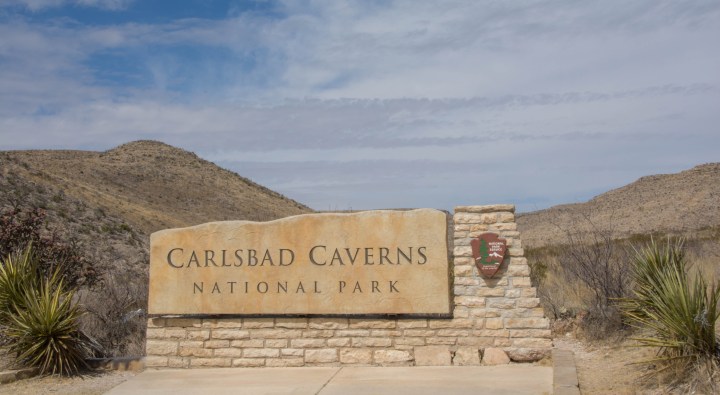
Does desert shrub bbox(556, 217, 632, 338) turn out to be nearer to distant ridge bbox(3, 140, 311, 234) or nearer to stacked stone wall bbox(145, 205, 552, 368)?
stacked stone wall bbox(145, 205, 552, 368)

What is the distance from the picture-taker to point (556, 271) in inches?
730

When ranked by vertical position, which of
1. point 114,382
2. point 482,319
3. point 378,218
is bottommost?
point 114,382

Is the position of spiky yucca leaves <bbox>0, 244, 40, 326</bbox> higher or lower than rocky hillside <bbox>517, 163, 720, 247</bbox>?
lower

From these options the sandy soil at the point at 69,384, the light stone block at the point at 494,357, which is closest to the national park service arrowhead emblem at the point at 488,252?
the light stone block at the point at 494,357

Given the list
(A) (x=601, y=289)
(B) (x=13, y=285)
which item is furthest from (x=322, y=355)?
(A) (x=601, y=289)

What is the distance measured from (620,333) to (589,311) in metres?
1.09

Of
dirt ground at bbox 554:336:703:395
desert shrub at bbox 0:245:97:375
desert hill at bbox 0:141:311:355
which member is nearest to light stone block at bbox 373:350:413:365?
dirt ground at bbox 554:336:703:395

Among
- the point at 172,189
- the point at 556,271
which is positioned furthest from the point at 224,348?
the point at 172,189

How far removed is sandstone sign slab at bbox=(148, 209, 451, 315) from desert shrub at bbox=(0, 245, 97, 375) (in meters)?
1.21

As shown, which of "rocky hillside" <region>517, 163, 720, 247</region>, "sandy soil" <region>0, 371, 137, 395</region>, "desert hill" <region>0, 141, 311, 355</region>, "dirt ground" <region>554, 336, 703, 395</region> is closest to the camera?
"dirt ground" <region>554, 336, 703, 395</region>

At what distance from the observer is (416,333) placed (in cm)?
1085

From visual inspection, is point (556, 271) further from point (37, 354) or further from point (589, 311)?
point (37, 354)

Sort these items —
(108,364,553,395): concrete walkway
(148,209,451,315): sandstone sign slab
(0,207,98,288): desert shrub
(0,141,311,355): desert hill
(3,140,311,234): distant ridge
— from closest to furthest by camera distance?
(108,364,553,395): concrete walkway < (148,209,451,315): sandstone sign slab < (0,207,98,288): desert shrub < (0,141,311,355): desert hill < (3,140,311,234): distant ridge

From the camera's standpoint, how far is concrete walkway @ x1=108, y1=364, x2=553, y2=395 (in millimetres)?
9242
